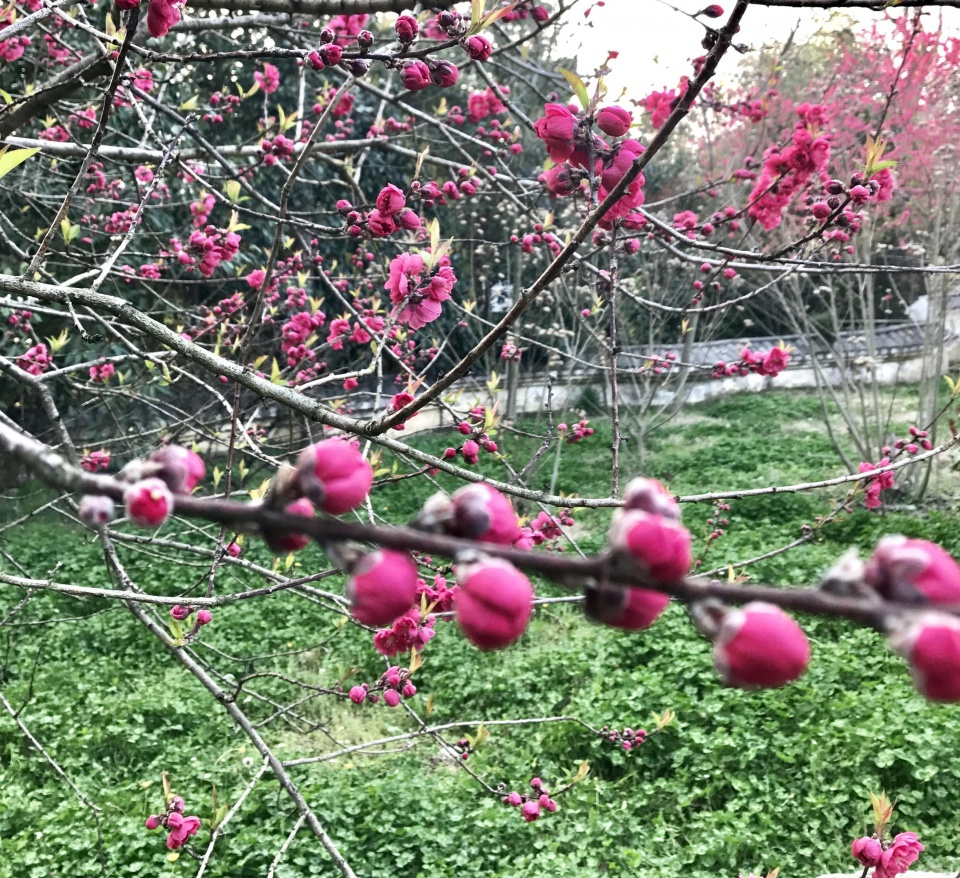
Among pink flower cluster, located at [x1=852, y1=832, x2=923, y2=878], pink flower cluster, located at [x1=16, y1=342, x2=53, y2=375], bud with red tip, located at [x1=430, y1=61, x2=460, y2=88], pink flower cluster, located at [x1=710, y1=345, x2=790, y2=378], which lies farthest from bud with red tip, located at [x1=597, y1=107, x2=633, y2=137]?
pink flower cluster, located at [x1=16, y1=342, x2=53, y2=375]

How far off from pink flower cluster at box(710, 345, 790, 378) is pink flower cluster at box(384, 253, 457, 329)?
4.73ft

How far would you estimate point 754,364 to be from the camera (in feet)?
9.33

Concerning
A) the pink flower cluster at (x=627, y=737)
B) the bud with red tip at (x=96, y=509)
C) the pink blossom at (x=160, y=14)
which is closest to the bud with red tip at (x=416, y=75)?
the pink blossom at (x=160, y=14)

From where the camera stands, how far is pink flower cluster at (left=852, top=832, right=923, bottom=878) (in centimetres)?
197

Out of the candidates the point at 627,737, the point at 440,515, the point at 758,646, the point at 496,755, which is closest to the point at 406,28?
the point at 440,515

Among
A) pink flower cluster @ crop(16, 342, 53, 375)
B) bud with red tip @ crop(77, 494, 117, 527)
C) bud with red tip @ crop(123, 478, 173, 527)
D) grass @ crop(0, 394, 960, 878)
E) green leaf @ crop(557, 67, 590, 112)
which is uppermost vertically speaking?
green leaf @ crop(557, 67, 590, 112)

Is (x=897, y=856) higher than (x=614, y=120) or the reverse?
the reverse

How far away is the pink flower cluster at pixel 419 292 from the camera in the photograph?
5.58ft

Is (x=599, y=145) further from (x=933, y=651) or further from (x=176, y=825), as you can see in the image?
(x=176, y=825)

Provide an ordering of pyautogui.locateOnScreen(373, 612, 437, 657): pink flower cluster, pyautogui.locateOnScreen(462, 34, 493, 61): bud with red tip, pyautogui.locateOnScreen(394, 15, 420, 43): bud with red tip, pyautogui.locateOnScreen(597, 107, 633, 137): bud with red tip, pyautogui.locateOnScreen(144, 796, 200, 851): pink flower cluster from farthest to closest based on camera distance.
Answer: pyautogui.locateOnScreen(144, 796, 200, 851): pink flower cluster, pyautogui.locateOnScreen(373, 612, 437, 657): pink flower cluster, pyautogui.locateOnScreen(462, 34, 493, 61): bud with red tip, pyautogui.locateOnScreen(394, 15, 420, 43): bud with red tip, pyautogui.locateOnScreen(597, 107, 633, 137): bud with red tip

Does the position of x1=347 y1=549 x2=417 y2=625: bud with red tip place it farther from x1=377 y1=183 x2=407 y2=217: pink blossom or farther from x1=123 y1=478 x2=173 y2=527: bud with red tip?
x1=377 y1=183 x2=407 y2=217: pink blossom

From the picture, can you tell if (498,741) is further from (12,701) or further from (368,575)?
(368,575)

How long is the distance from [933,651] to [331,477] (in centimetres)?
35

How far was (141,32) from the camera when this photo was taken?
263 cm
